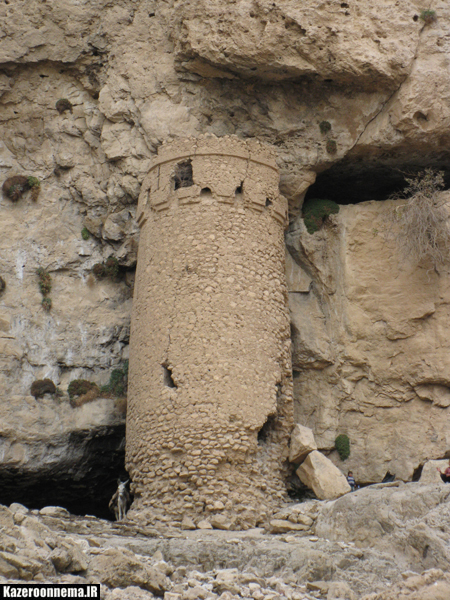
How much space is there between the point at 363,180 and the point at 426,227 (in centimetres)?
314

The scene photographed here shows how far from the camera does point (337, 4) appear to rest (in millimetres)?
14875

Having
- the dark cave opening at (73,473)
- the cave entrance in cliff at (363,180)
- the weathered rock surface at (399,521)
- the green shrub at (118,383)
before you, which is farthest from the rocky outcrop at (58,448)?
the cave entrance in cliff at (363,180)

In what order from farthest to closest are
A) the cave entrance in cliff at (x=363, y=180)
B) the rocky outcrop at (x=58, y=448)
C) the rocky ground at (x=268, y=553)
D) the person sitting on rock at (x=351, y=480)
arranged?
the cave entrance in cliff at (x=363, y=180) < the rocky outcrop at (x=58, y=448) < the person sitting on rock at (x=351, y=480) < the rocky ground at (x=268, y=553)

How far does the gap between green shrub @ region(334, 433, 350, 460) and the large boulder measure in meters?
1.83

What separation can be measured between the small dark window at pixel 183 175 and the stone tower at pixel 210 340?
28 millimetres

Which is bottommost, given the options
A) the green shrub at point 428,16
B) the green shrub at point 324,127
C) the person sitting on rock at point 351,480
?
the person sitting on rock at point 351,480

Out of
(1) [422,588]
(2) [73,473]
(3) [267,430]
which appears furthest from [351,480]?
(1) [422,588]

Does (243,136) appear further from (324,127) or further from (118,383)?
(118,383)

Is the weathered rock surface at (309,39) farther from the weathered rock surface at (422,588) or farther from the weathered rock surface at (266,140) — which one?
the weathered rock surface at (422,588)

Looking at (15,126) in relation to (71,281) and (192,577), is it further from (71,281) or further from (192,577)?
(192,577)

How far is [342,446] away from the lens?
47.7 feet

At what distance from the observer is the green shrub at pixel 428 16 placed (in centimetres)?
1532

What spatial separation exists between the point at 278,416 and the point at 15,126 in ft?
34.1

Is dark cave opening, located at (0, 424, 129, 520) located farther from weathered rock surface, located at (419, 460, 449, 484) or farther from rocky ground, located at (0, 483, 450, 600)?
weathered rock surface, located at (419, 460, 449, 484)
